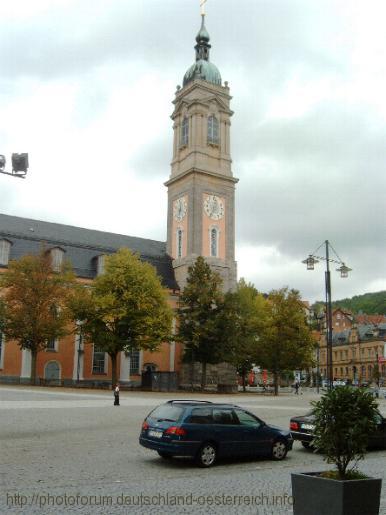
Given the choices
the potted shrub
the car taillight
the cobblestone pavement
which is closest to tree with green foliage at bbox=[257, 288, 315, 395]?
the cobblestone pavement

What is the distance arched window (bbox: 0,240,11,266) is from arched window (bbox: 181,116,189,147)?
23842 millimetres

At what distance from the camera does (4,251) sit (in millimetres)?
56312

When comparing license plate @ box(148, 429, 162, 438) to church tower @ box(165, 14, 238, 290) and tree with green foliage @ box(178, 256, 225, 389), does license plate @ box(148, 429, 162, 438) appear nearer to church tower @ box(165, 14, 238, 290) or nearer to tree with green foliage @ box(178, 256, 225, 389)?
tree with green foliage @ box(178, 256, 225, 389)

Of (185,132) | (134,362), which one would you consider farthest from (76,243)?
(185,132)

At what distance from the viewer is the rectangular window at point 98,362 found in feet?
192

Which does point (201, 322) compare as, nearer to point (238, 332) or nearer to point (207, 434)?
point (238, 332)

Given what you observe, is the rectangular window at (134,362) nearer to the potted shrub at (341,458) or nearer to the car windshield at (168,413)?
the car windshield at (168,413)

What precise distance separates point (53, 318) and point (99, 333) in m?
4.02

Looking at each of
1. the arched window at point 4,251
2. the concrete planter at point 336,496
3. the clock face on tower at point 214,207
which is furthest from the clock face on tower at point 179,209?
the concrete planter at point 336,496

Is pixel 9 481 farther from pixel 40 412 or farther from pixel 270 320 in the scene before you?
pixel 270 320

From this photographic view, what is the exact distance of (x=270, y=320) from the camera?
53688 millimetres

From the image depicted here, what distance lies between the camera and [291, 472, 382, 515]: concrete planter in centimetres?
675

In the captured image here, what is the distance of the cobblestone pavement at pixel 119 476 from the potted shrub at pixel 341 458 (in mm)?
1973

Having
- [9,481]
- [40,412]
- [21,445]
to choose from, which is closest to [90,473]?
[9,481]
